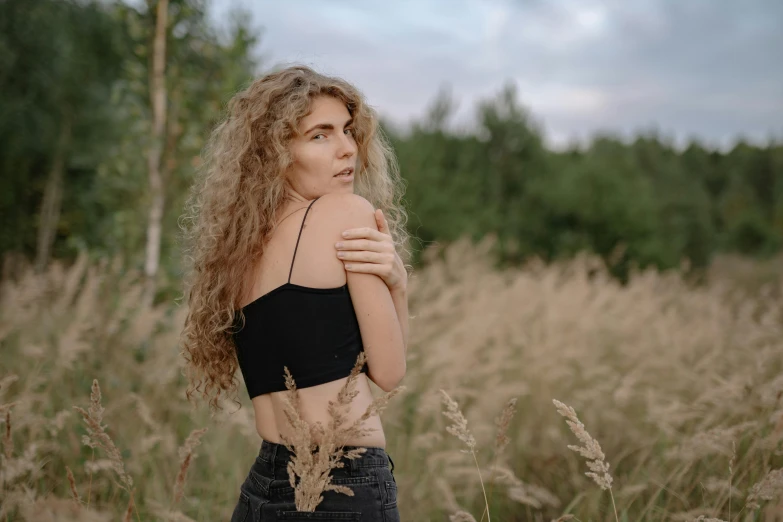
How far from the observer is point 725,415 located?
3824 millimetres

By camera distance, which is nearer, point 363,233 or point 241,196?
point 363,233

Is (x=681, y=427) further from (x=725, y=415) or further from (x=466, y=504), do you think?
(x=466, y=504)

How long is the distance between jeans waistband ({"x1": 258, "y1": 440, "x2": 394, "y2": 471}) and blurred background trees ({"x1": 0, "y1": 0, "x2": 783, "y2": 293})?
123 centimetres

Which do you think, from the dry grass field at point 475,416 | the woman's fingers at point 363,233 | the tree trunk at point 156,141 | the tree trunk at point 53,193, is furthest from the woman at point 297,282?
the tree trunk at point 53,193

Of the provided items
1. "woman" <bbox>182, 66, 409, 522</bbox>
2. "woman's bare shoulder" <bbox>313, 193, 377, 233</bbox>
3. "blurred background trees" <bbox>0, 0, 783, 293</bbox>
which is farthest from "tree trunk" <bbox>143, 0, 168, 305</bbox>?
"woman's bare shoulder" <bbox>313, 193, 377, 233</bbox>

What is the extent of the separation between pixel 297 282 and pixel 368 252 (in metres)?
0.20

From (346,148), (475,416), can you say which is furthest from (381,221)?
(475,416)

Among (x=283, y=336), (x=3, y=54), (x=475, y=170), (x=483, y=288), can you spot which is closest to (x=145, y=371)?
(x=283, y=336)

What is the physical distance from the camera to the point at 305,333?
5.05 ft

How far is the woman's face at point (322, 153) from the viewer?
1.81m

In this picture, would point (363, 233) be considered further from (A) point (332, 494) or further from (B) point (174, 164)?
(B) point (174, 164)

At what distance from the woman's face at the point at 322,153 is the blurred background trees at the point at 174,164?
2.66 ft

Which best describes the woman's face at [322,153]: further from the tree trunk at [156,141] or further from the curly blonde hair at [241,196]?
the tree trunk at [156,141]

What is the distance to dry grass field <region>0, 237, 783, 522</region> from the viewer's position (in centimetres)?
273
